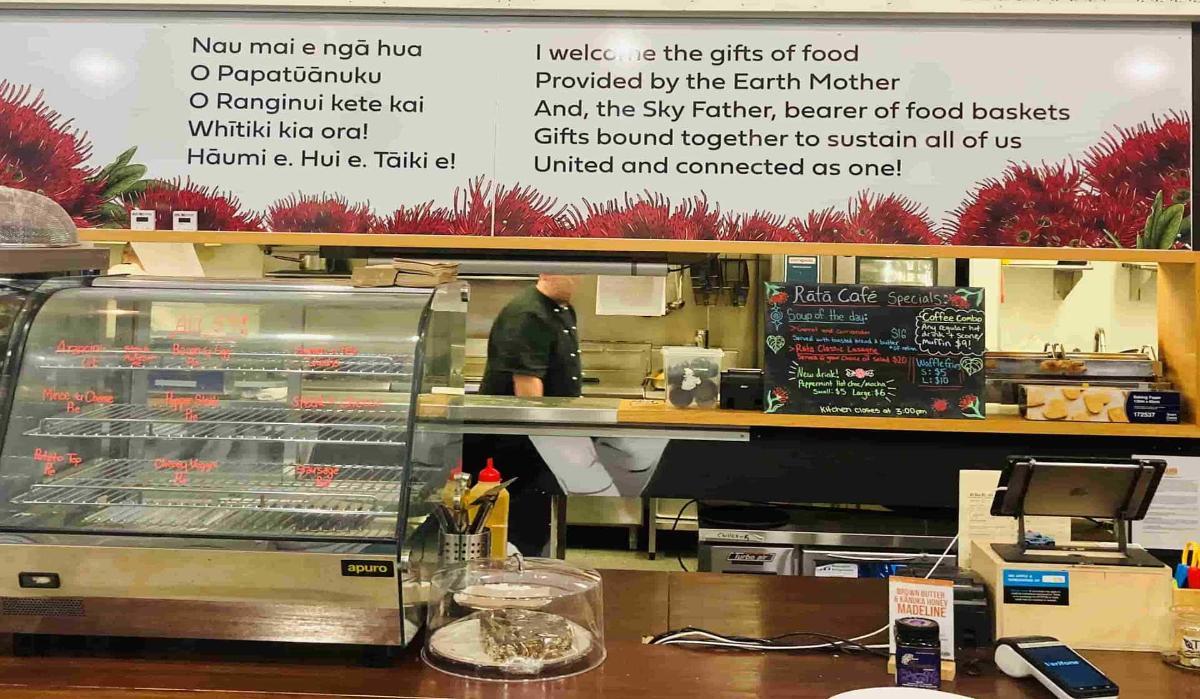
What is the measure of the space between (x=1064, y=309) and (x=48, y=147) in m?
5.42

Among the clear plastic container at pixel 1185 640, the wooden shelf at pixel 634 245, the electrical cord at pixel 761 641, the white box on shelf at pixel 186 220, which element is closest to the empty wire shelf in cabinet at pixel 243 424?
the electrical cord at pixel 761 641

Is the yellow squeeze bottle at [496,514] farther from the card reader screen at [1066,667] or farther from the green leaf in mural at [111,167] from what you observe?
the green leaf in mural at [111,167]

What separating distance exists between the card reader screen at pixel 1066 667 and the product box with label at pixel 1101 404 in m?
1.98

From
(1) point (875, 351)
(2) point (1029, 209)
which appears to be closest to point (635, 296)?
(1) point (875, 351)

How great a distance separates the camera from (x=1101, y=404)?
3.54m

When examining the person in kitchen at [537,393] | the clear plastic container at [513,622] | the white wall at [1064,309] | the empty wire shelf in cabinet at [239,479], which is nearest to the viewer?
the clear plastic container at [513,622]

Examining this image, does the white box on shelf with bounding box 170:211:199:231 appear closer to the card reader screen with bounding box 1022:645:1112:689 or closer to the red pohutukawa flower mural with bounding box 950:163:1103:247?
the red pohutukawa flower mural with bounding box 950:163:1103:247

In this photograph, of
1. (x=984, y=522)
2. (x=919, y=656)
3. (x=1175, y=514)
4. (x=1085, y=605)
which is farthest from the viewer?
(x=1175, y=514)

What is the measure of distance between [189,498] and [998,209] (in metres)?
2.79

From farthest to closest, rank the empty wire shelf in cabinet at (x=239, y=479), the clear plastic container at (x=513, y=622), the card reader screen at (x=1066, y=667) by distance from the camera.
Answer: the empty wire shelf in cabinet at (x=239, y=479), the clear plastic container at (x=513, y=622), the card reader screen at (x=1066, y=667)

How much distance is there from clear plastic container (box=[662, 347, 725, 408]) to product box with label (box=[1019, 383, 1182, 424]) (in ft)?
3.66

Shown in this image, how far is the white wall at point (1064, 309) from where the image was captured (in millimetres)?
5910

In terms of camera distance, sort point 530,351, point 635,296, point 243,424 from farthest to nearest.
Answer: point 530,351, point 635,296, point 243,424

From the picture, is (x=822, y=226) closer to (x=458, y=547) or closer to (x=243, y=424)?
(x=458, y=547)
